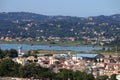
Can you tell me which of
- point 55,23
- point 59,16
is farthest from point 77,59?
point 59,16

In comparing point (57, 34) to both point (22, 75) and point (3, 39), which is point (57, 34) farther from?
point (22, 75)

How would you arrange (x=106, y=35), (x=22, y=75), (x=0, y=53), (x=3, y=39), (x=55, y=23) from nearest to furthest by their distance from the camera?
(x=22, y=75)
(x=0, y=53)
(x=3, y=39)
(x=106, y=35)
(x=55, y=23)

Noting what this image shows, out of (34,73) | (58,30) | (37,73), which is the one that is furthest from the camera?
(58,30)

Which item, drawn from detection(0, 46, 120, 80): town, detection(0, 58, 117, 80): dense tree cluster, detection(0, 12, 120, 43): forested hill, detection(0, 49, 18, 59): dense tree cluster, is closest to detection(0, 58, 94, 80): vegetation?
detection(0, 58, 117, 80): dense tree cluster

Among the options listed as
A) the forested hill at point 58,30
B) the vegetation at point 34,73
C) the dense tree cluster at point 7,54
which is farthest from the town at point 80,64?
the forested hill at point 58,30

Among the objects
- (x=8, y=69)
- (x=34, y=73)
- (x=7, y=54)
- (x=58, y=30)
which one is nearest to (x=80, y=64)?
(x=7, y=54)

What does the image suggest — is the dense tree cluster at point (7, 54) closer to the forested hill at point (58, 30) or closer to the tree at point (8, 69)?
the tree at point (8, 69)

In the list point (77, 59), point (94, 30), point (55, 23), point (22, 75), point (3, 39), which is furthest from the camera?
point (55, 23)

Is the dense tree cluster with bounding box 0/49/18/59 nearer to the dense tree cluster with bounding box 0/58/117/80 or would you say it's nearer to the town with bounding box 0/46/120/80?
the town with bounding box 0/46/120/80

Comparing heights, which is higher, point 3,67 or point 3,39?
point 3,67

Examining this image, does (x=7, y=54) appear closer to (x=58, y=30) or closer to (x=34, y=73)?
(x=34, y=73)

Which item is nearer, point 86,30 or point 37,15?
point 86,30
